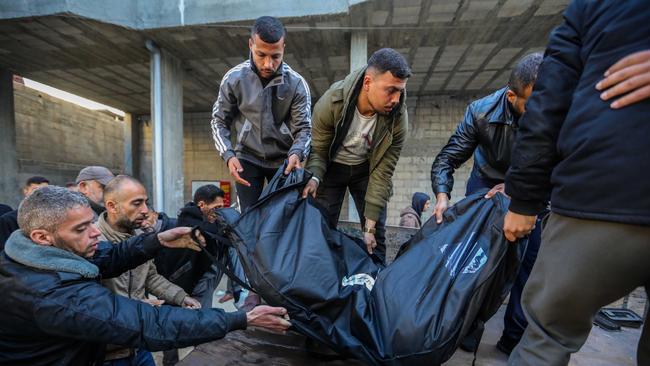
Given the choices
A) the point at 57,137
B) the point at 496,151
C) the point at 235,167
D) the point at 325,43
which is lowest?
the point at 235,167

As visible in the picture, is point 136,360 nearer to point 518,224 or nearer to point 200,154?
point 518,224

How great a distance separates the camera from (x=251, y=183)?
213 centimetres

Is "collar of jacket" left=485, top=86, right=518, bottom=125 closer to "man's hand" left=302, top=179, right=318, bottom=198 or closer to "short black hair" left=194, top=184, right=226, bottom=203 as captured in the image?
"man's hand" left=302, top=179, right=318, bottom=198

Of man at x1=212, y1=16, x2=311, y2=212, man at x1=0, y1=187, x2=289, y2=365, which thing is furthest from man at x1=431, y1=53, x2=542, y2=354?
man at x1=0, y1=187, x2=289, y2=365

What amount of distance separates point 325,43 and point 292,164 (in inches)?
175

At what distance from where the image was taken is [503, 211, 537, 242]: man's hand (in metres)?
1.12

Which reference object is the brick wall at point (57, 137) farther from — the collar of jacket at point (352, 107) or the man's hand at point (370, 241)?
the man's hand at point (370, 241)

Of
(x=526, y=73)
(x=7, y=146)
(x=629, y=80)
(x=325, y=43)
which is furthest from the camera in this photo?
(x=7, y=146)

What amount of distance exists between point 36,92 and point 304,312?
12.1 meters

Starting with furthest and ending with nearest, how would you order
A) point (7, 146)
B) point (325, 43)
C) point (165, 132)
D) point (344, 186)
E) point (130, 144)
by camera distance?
point (130, 144), point (7, 146), point (165, 132), point (325, 43), point (344, 186)

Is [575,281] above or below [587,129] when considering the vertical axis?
below

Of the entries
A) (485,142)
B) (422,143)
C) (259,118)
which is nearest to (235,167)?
(259,118)

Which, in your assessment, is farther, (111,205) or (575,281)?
(111,205)

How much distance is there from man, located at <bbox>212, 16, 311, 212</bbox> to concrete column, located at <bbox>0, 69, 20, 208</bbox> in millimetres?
8467
